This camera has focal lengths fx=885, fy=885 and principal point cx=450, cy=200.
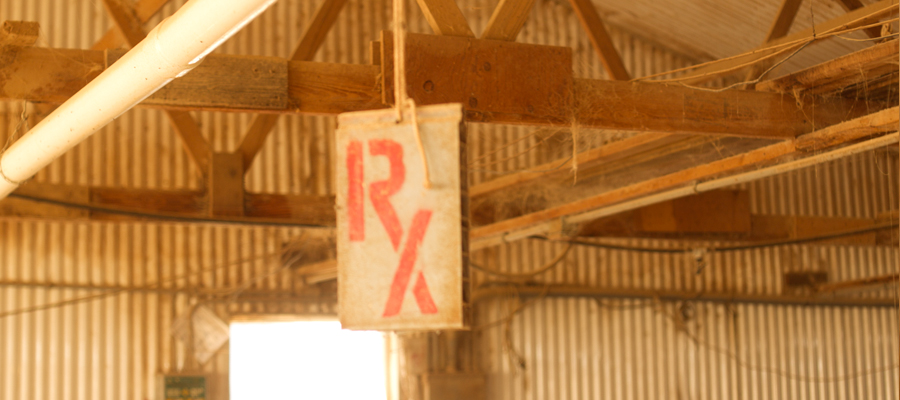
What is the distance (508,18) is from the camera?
16.9ft

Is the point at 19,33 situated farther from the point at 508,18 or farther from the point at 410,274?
the point at 410,274

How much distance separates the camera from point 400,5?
298 cm

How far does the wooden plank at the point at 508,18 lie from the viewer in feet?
16.8

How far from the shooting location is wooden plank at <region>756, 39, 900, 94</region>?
5329 mm

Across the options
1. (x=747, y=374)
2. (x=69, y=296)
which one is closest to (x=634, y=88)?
(x=69, y=296)

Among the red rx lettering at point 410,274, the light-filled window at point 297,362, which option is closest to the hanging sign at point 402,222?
the red rx lettering at point 410,274

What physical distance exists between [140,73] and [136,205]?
15.0 ft

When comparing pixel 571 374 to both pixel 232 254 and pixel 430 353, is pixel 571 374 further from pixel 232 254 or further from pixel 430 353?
pixel 232 254

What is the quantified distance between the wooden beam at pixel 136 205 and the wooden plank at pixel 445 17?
140 inches

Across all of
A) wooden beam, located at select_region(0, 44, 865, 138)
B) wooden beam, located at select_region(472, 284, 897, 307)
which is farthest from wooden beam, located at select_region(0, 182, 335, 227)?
wooden beam, located at select_region(472, 284, 897, 307)

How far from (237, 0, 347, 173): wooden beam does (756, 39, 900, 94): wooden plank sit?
3470 millimetres

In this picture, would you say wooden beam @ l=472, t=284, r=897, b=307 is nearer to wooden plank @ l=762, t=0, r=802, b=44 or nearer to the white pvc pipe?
wooden plank @ l=762, t=0, r=802, b=44

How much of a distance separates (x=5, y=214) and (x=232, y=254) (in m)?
3.81

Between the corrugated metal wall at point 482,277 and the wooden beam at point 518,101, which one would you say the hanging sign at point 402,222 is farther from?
the corrugated metal wall at point 482,277
